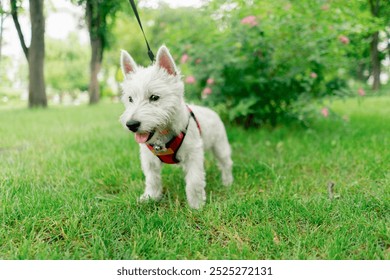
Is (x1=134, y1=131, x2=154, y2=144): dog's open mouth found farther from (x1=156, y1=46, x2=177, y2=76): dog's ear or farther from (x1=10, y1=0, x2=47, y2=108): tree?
(x1=10, y1=0, x2=47, y2=108): tree

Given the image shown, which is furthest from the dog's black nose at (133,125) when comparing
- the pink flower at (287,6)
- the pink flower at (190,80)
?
the pink flower at (287,6)

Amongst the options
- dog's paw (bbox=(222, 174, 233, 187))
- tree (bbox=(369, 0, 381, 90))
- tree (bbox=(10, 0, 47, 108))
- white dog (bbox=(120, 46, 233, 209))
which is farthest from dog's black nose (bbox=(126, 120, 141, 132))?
tree (bbox=(369, 0, 381, 90))

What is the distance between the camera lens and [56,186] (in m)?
3.71

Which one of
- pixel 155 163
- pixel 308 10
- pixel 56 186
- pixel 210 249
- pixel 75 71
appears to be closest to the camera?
pixel 210 249

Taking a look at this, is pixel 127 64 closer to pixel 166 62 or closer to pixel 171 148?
pixel 166 62

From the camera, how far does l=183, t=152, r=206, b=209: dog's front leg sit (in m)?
3.29

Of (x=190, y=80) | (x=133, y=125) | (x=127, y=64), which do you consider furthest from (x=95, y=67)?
(x=133, y=125)

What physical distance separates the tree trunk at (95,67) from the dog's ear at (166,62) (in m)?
6.02

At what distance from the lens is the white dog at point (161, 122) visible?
2.85m

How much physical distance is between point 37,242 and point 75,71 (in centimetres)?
2531

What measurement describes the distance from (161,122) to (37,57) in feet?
28.3

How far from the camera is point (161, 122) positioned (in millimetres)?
2895
